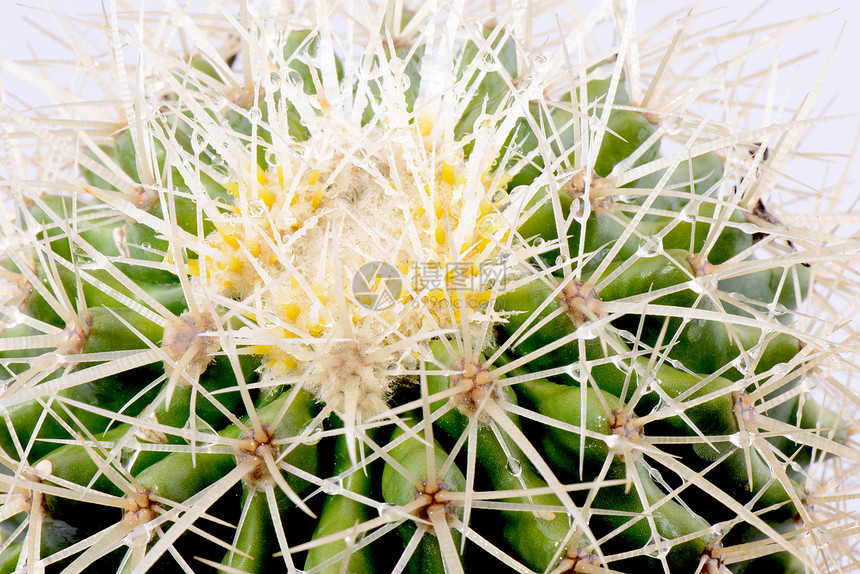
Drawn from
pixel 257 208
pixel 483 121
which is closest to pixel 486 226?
pixel 483 121

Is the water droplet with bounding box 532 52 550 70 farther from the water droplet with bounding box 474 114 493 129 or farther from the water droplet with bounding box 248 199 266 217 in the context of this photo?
the water droplet with bounding box 248 199 266 217

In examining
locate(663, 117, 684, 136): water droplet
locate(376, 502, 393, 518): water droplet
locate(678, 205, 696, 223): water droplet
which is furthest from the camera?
locate(663, 117, 684, 136): water droplet

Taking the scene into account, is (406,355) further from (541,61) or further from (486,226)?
(541,61)

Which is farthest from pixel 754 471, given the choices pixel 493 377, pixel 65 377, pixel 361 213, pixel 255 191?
pixel 65 377

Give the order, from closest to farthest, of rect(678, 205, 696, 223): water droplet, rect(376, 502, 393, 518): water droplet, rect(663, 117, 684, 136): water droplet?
rect(376, 502, 393, 518): water droplet
rect(678, 205, 696, 223): water droplet
rect(663, 117, 684, 136): water droplet

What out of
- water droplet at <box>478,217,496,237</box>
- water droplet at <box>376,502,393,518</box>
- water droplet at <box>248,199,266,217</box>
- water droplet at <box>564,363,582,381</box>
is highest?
water droplet at <box>248,199,266,217</box>

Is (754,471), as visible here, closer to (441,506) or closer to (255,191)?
(441,506)

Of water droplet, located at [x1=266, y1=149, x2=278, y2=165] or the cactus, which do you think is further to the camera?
water droplet, located at [x1=266, y1=149, x2=278, y2=165]

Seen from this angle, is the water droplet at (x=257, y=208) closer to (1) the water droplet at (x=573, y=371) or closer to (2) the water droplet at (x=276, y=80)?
(2) the water droplet at (x=276, y=80)

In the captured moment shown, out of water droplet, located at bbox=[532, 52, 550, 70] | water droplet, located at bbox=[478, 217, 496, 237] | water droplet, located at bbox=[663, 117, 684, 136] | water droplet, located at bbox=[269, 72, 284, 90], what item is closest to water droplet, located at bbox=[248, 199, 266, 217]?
water droplet, located at bbox=[269, 72, 284, 90]
